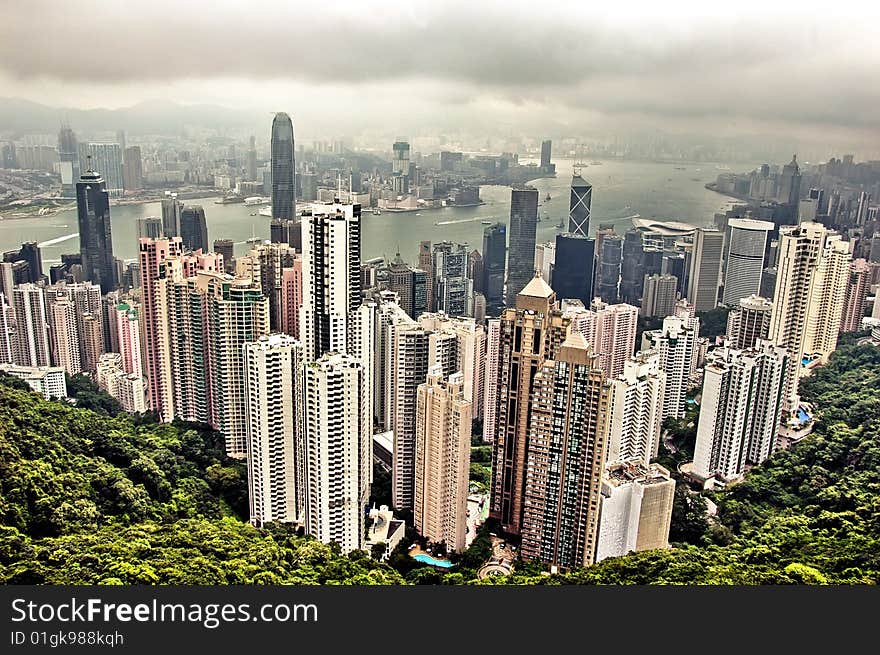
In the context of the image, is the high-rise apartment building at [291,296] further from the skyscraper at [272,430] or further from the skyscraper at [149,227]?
the skyscraper at [149,227]

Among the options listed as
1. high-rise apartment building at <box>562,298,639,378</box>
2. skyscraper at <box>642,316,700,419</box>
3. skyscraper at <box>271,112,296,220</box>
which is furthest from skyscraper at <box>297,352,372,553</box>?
skyscraper at <box>642,316,700,419</box>

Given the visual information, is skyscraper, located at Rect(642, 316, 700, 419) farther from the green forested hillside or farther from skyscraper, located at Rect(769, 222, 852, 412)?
the green forested hillside

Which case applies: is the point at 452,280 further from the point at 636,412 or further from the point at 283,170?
the point at 636,412

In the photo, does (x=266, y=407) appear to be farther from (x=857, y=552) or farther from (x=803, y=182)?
(x=803, y=182)

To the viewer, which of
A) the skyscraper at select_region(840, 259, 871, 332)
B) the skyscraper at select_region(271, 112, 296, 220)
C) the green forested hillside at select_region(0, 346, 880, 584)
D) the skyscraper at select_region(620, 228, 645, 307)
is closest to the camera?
the green forested hillside at select_region(0, 346, 880, 584)

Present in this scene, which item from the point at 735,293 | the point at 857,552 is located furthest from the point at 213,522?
the point at 735,293

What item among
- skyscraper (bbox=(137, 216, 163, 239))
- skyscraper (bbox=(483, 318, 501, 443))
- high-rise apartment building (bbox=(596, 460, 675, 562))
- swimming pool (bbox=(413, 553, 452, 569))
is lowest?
swimming pool (bbox=(413, 553, 452, 569))
